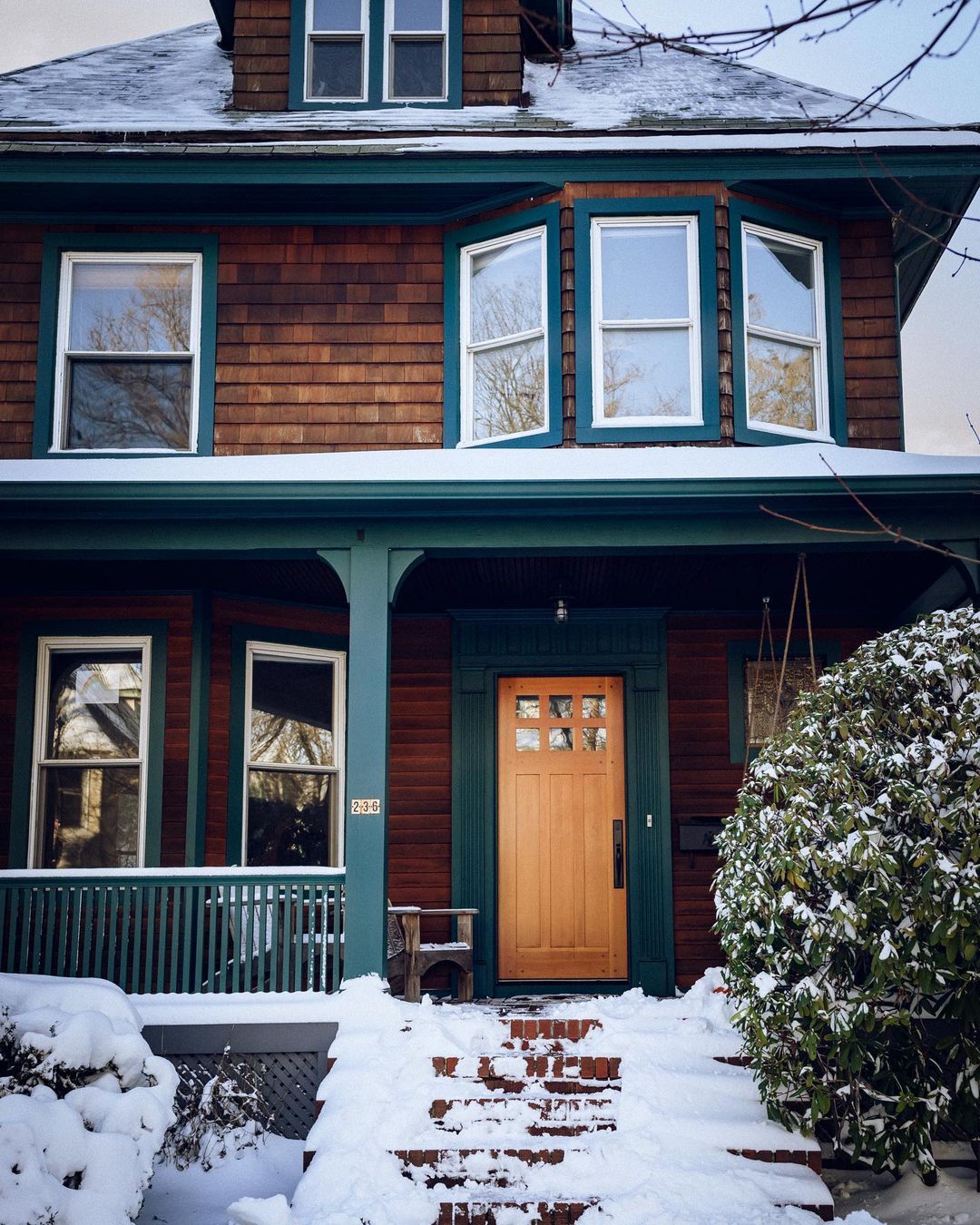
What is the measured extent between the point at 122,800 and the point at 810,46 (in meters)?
6.19

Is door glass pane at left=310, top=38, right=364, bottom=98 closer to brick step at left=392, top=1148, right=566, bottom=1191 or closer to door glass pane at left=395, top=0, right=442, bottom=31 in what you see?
door glass pane at left=395, top=0, right=442, bottom=31

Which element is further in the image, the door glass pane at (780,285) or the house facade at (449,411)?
the door glass pane at (780,285)

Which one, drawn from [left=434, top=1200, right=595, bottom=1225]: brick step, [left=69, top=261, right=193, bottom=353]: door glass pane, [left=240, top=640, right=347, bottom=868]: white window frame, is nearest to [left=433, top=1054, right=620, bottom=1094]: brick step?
[left=434, top=1200, right=595, bottom=1225]: brick step

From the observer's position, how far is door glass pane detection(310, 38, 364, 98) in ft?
29.7

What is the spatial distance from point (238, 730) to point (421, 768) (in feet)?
4.58

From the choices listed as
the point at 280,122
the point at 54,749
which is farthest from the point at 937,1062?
the point at 280,122

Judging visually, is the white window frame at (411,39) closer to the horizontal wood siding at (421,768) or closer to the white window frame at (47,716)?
the horizontal wood siding at (421,768)

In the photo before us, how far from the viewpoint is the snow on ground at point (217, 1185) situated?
5352 mm

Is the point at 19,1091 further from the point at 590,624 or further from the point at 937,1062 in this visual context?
the point at 590,624

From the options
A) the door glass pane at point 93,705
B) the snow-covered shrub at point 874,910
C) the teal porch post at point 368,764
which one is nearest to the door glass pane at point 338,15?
the teal porch post at point 368,764

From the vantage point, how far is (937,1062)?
513 cm

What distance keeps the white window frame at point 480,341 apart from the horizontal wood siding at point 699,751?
201cm

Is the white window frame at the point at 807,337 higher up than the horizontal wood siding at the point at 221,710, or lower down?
higher up

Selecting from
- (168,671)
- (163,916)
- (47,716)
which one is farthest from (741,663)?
(47,716)
